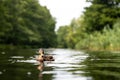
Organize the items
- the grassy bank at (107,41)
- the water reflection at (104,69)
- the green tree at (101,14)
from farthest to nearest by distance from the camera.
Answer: the green tree at (101,14), the grassy bank at (107,41), the water reflection at (104,69)

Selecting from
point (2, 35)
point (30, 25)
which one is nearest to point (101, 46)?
point (2, 35)

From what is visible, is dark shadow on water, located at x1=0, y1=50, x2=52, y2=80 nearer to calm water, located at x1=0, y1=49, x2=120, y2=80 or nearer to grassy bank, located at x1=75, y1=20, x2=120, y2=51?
calm water, located at x1=0, y1=49, x2=120, y2=80

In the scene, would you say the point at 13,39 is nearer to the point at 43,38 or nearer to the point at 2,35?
the point at 2,35

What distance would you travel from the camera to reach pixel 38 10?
103 meters

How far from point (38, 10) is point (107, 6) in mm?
37045

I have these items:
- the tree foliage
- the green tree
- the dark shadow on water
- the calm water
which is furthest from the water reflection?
the tree foliage

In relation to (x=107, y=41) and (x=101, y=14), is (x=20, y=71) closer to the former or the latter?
(x=107, y=41)

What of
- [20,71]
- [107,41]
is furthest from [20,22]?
[20,71]

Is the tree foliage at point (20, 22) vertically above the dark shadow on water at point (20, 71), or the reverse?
the tree foliage at point (20, 22)

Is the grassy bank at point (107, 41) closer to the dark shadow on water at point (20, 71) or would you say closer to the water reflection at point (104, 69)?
the water reflection at point (104, 69)

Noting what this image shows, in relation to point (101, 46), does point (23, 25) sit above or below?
above

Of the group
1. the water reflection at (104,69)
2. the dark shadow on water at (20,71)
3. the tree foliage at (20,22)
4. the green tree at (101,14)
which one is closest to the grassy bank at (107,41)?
the green tree at (101,14)

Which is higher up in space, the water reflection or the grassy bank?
the grassy bank

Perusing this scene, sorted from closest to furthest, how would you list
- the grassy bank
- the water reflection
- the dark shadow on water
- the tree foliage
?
the dark shadow on water → the water reflection → the grassy bank → the tree foliage
